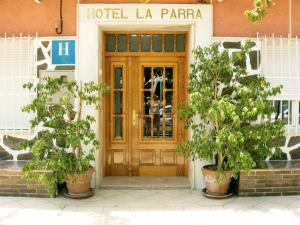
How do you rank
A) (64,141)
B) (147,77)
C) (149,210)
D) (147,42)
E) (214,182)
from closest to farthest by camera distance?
(149,210)
(64,141)
(214,182)
(147,42)
(147,77)

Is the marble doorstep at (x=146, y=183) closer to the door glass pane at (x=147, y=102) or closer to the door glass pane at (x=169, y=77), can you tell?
the door glass pane at (x=147, y=102)

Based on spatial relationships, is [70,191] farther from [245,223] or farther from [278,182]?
[278,182]

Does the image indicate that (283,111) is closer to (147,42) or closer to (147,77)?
(147,77)

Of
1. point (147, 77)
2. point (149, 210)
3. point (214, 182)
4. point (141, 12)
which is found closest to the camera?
point (149, 210)

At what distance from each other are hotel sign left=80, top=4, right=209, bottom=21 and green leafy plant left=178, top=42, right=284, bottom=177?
0.71 m

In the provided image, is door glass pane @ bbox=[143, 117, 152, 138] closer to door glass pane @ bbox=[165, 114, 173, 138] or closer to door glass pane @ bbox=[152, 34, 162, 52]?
door glass pane @ bbox=[165, 114, 173, 138]

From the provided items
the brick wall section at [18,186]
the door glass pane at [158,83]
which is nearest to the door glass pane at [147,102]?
the door glass pane at [158,83]

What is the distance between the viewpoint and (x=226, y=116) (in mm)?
6645

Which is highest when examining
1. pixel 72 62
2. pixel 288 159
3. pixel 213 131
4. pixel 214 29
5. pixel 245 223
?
pixel 214 29

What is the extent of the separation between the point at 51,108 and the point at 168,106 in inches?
88.0

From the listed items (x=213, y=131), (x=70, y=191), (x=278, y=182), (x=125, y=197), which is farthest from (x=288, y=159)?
(x=70, y=191)

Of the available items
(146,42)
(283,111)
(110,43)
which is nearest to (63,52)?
(110,43)

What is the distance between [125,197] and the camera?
283 inches

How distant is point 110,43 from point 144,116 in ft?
5.07
